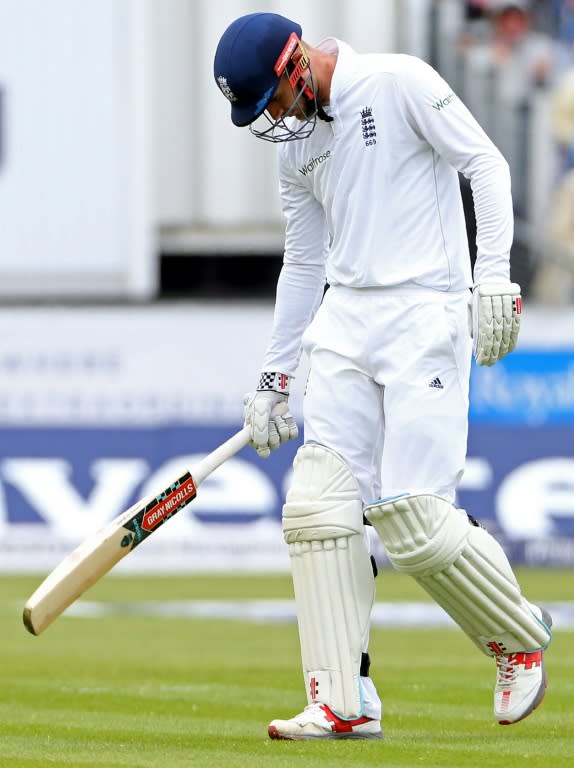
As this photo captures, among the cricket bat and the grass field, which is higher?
the cricket bat

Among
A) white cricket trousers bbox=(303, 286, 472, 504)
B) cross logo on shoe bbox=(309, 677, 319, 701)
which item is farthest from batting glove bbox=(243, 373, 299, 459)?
cross logo on shoe bbox=(309, 677, 319, 701)

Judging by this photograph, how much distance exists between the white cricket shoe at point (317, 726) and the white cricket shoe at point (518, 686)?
1.30 feet

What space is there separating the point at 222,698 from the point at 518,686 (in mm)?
1730

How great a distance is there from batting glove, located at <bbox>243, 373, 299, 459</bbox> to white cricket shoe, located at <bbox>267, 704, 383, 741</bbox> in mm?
813

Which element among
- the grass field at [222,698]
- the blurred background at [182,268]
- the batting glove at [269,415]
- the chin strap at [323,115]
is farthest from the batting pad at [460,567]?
the blurred background at [182,268]

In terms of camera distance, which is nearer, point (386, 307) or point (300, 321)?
point (386, 307)

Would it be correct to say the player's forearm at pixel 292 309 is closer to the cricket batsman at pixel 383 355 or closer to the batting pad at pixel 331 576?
the cricket batsman at pixel 383 355

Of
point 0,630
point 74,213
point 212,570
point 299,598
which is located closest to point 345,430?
point 299,598

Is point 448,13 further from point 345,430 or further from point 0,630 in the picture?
point 345,430

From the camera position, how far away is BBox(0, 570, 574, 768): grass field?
4828 millimetres

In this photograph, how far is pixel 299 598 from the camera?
5.22 meters

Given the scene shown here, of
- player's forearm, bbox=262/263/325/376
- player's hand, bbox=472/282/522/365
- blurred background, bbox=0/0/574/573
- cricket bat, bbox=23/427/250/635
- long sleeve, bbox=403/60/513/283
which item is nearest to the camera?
player's hand, bbox=472/282/522/365

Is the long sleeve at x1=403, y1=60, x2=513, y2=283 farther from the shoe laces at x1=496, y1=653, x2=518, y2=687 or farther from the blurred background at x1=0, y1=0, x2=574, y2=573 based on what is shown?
the blurred background at x1=0, y1=0, x2=574, y2=573

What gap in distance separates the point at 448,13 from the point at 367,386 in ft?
39.3
